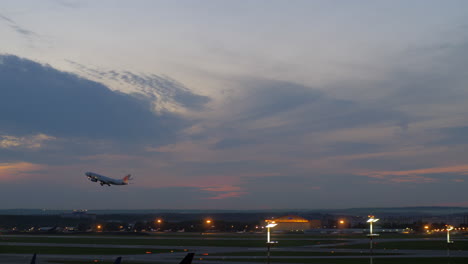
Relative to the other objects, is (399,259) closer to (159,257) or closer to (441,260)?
(441,260)

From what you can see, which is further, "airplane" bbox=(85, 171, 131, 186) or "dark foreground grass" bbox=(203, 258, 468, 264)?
"airplane" bbox=(85, 171, 131, 186)

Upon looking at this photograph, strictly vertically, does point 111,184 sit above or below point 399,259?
above

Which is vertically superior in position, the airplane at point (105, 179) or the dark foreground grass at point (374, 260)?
the airplane at point (105, 179)

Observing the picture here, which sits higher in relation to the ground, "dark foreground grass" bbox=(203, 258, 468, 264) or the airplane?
the airplane

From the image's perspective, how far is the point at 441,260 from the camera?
71625mm

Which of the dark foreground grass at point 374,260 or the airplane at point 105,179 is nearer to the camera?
the dark foreground grass at point 374,260

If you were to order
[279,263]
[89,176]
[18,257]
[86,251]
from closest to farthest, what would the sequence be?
1. [279,263]
2. [18,257]
3. [86,251]
4. [89,176]

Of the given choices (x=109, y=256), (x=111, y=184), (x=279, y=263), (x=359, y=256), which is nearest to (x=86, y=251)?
(x=109, y=256)

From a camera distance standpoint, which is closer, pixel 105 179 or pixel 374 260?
pixel 374 260

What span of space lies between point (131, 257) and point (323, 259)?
84.3 feet

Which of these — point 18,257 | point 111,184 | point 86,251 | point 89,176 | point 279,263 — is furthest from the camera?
point 111,184

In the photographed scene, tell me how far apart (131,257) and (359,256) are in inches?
1237

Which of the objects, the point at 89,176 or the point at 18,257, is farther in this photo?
the point at 89,176

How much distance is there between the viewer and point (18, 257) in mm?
74625
